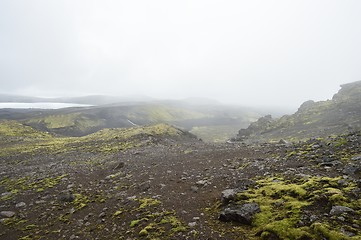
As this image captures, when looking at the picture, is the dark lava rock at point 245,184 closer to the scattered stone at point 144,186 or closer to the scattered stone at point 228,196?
the scattered stone at point 228,196

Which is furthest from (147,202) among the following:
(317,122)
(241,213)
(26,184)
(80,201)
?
(317,122)

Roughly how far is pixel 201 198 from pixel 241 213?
188 inches

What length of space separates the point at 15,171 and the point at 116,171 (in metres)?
17.4

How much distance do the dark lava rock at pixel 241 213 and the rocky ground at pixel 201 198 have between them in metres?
0.05

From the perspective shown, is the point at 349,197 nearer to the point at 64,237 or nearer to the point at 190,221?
the point at 190,221

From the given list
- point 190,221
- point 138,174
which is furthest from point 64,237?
point 138,174

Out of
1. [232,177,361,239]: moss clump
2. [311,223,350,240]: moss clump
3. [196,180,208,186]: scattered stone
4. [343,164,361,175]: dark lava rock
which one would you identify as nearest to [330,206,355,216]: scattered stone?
[232,177,361,239]: moss clump

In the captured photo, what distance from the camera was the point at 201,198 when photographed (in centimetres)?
1855

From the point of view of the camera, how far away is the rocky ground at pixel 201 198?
504 inches

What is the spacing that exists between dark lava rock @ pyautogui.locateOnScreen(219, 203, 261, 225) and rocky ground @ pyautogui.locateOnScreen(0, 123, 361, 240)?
0.05m

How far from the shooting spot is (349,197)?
13.1m

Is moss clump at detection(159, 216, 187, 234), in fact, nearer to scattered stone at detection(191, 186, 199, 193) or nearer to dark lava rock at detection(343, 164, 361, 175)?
scattered stone at detection(191, 186, 199, 193)

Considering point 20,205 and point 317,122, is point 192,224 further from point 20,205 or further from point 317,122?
point 317,122

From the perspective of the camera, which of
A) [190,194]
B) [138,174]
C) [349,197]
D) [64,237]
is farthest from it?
[138,174]
